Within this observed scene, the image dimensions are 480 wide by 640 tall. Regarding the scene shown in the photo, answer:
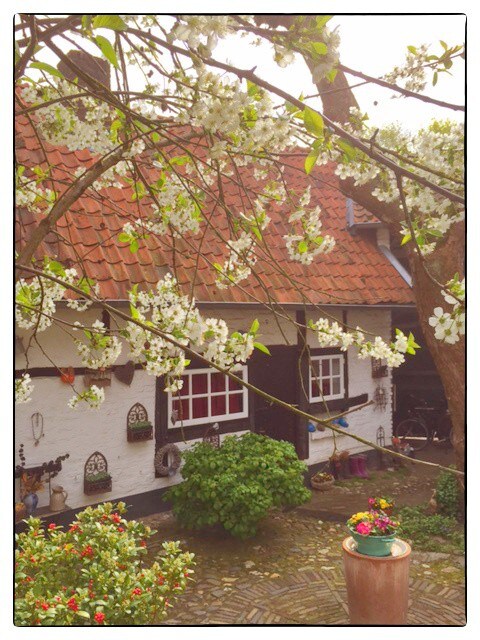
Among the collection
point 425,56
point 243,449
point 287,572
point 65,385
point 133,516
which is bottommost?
point 287,572

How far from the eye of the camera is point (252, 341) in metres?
1.70

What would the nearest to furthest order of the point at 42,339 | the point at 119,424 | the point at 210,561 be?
1. the point at 42,339
2. the point at 210,561
3. the point at 119,424

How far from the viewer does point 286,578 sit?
309 cm

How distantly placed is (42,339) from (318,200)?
281 centimetres

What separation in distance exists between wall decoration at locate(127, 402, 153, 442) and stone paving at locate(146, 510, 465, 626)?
54 centimetres

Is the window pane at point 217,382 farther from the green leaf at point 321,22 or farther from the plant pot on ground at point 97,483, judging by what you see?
the green leaf at point 321,22

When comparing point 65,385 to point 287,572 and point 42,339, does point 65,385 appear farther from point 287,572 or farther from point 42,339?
point 287,572

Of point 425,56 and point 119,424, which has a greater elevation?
point 425,56

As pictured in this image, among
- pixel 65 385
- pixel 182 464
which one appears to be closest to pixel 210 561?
pixel 182 464

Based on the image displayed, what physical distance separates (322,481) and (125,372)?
6.27 ft

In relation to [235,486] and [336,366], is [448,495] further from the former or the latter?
[336,366]

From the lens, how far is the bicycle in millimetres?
3292

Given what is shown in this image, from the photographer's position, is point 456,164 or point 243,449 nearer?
point 456,164

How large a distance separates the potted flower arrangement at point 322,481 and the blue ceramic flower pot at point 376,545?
1552mm
